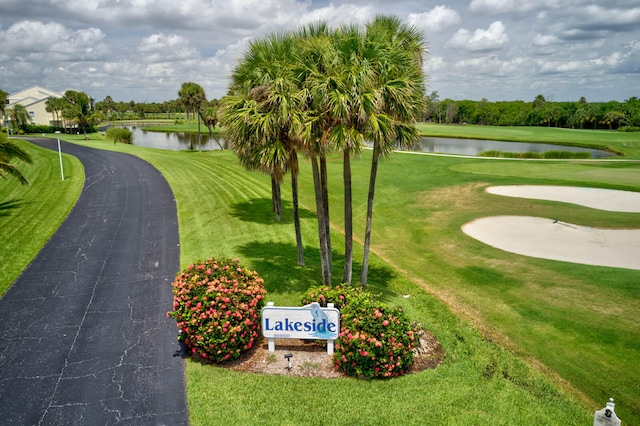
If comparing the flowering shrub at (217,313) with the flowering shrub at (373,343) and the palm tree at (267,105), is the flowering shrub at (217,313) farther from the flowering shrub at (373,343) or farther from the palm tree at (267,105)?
the palm tree at (267,105)

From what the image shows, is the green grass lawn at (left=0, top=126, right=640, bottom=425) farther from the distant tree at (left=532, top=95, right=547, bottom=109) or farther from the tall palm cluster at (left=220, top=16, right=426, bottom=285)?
the distant tree at (left=532, top=95, right=547, bottom=109)

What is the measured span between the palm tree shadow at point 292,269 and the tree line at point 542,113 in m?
79.9

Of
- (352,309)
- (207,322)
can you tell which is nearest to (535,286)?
(352,309)

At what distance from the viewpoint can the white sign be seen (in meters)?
10.4

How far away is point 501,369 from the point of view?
1011cm

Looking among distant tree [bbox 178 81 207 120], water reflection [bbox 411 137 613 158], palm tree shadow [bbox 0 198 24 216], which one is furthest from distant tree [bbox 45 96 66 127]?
palm tree shadow [bbox 0 198 24 216]

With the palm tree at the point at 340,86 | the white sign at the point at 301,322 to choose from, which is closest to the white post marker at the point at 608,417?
the white sign at the point at 301,322

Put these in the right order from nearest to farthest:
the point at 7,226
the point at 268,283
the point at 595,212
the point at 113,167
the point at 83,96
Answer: the point at 268,283
the point at 7,226
the point at 595,212
the point at 113,167
the point at 83,96

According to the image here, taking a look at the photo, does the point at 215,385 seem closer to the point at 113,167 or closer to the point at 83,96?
the point at 113,167

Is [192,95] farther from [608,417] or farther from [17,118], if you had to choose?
[608,417]

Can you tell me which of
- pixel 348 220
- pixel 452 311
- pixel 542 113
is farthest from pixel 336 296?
pixel 542 113

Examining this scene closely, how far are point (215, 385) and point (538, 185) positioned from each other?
103 ft

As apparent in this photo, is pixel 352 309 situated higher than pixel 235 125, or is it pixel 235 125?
Result: pixel 235 125

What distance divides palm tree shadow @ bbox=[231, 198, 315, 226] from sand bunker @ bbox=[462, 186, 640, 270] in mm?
9382
